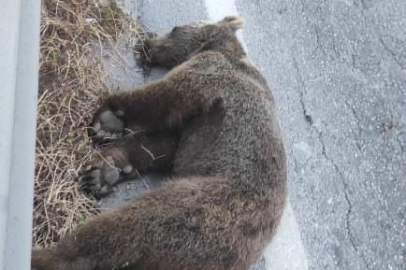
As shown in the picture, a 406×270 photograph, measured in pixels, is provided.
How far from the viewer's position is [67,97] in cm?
435

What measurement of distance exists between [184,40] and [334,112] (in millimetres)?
1428

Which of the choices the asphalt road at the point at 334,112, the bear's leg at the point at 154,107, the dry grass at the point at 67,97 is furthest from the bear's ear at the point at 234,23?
the bear's leg at the point at 154,107

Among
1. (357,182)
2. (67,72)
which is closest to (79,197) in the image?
(67,72)

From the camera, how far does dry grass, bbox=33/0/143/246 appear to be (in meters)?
3.89

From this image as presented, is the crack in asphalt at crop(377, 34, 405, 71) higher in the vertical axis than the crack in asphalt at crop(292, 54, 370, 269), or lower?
higher

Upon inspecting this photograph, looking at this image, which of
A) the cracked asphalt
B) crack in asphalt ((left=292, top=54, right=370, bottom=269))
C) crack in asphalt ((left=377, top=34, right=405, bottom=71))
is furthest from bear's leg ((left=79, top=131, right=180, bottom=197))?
crack in asphalt ((left=377, top=34, right=405, bottom=71))

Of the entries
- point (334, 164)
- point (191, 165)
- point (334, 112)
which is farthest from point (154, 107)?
point (334, 112)

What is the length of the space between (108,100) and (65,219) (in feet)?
3.11

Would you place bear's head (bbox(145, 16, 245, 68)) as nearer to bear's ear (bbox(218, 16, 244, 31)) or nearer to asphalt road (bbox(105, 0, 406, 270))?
bear's ear (bbox(218, 16, 244, 31))

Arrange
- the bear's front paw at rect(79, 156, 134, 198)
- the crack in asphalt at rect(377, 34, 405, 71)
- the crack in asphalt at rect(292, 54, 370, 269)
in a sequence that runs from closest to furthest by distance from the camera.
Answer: the bear's front paw at rect(79, 156, 134, 198)
the crack in asphalt at rect(292, 54, 370, 269)
the crack in asphalt at rect(377, 34, 405, 71)

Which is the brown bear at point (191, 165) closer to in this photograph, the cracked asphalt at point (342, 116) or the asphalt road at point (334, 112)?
the asphalt road at point (334, 112)

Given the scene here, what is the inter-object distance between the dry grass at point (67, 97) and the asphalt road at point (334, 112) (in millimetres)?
395

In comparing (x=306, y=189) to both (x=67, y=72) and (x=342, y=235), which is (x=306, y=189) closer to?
(x=342, y=235)

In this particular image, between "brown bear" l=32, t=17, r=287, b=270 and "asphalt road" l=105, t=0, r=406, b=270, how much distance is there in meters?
0.57
